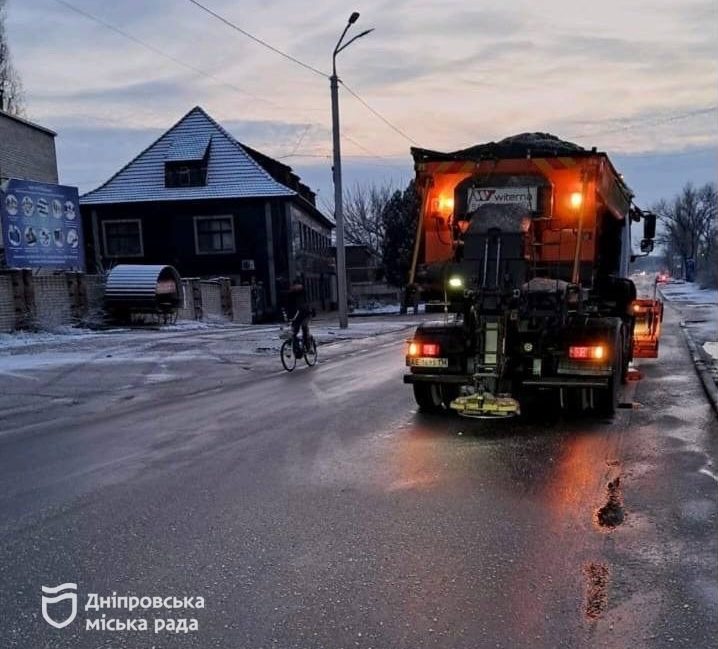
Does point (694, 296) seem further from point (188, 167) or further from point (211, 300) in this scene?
point (211, 300)

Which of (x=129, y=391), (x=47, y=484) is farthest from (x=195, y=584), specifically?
(x=129, y=391)

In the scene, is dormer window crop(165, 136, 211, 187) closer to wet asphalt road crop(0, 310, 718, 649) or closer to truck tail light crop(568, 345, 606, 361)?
wet asphalt road crop(0, 310, 718, 649)

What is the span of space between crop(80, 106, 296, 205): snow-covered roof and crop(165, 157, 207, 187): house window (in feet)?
0.83

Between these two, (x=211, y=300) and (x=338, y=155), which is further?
(x=211, y=300)

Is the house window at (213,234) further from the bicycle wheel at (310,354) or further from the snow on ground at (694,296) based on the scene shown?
the bicycle wheel at (310,354)

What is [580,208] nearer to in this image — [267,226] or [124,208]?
[267,226]

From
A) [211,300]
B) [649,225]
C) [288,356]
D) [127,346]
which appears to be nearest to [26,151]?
[211,300]

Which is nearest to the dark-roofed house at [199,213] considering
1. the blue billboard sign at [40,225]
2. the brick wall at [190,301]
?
the brick wall at [190,301]

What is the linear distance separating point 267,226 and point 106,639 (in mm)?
32952

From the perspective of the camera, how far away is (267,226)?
35.1m

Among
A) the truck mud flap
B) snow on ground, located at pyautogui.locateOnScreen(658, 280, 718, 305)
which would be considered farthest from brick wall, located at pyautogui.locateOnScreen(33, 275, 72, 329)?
snow on ground, located at pyautogui.locateOnScreen(658, 280, 718, 305)

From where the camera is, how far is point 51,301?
19.0 metres

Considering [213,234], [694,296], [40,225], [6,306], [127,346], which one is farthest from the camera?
[694,296]

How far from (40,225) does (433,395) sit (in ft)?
51.5
